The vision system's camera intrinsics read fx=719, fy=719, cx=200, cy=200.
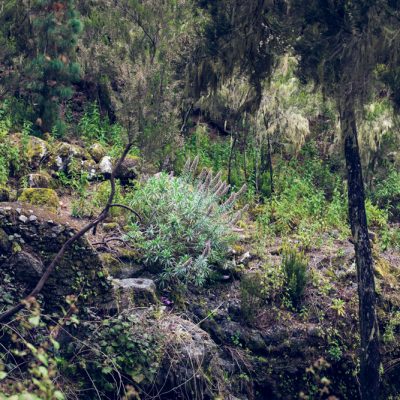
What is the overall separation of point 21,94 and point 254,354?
6895mm

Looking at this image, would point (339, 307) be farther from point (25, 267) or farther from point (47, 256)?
point (25, 267)

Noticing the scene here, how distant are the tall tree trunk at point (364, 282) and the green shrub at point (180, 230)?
66.3 inches

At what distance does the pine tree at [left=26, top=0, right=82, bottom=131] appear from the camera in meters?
12.2

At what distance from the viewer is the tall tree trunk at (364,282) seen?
824 centimetres

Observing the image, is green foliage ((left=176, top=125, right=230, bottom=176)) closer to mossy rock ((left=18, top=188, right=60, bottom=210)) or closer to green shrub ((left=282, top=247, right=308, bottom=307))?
mossy rock ((left=18, top=188, right=60, bottom=210))

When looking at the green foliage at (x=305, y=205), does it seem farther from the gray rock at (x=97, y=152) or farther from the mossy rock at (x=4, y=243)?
the mossy rock at (x=4, y=243)

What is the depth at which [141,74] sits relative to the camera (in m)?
8.59

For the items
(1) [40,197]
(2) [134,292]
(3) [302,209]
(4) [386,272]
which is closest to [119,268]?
(2) [134,292]

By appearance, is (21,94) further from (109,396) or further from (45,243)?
(109,396)

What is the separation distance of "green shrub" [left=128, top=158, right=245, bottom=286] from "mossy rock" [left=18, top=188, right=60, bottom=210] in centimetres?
109

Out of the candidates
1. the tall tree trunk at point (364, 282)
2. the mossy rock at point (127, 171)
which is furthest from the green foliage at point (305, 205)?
the tall tree trunk at point (364, 282)

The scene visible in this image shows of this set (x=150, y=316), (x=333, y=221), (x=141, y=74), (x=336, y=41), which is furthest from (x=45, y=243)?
(x=333, y=221)

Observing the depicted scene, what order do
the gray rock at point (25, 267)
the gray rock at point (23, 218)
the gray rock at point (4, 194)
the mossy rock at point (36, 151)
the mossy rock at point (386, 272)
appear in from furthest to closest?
the mossy rock at point (36, 151)
the mossy rock at point (386, 272)
the gray rock at point (4, 194)
the gray rock at point (23, 218)
the gray rock at point (25, 267)

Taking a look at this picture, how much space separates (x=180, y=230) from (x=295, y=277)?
1614 mm
